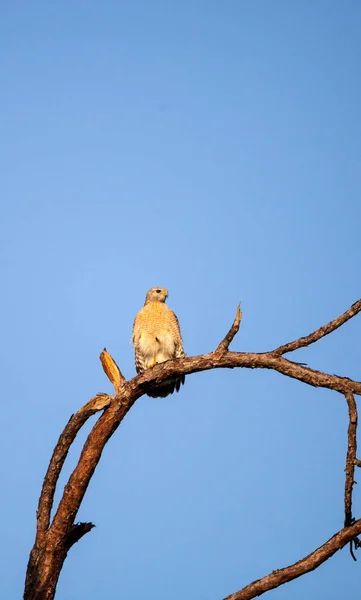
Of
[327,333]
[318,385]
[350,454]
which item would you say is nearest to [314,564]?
[350,454]

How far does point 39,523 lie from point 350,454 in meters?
3.18

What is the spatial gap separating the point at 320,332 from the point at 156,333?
500 centimetres

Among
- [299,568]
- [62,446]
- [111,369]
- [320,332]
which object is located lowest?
[299,568]

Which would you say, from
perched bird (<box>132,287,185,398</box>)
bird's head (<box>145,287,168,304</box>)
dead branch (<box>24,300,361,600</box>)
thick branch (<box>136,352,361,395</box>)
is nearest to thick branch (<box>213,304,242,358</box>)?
dead branch (<box>24,300,361,600</box>)

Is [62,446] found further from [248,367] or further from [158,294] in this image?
[158,294]

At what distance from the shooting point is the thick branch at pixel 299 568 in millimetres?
7484

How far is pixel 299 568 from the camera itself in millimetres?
7496

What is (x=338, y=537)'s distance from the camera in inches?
296

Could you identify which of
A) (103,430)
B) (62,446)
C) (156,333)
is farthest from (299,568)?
(156,333)

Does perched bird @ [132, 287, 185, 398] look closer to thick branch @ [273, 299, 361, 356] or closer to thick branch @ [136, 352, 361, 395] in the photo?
thick branch @ [136, 352, 361, 395]

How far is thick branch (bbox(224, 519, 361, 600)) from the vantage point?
7484mm

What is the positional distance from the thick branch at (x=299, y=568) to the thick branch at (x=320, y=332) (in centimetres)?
172

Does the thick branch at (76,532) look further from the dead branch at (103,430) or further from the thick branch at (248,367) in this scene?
the thick branch at (248,367)

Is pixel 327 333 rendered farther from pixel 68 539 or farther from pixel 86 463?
pixel 68 539
